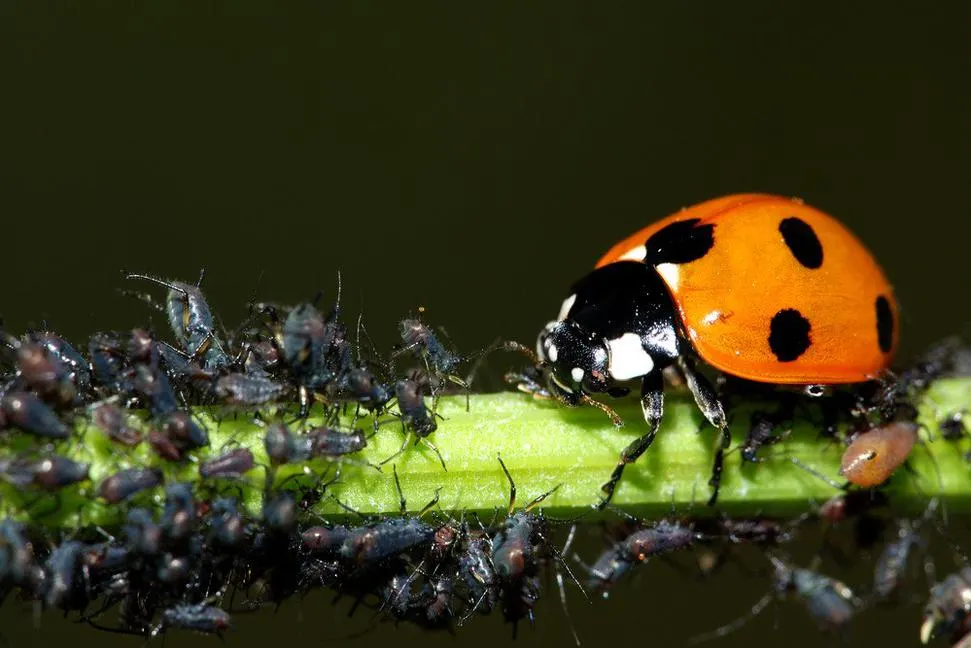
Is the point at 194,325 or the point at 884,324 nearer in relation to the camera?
the point at 194,325

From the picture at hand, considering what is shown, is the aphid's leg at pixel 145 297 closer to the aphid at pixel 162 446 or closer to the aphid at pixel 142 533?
the aphid at pixel 162 446

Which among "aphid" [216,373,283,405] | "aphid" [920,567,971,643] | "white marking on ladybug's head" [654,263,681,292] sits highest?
"white marking on ladybug's head" [654,263,681,292]

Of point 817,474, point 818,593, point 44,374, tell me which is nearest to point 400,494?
point 44,374

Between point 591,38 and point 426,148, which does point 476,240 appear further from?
point 591,38

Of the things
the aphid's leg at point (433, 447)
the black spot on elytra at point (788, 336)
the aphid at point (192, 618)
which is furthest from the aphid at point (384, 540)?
the black spot on elytra at point (788, 336)

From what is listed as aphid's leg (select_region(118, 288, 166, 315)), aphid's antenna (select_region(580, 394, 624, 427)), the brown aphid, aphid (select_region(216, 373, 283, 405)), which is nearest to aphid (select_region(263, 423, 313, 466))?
aphid (select_region(216, 373, 283, 405))

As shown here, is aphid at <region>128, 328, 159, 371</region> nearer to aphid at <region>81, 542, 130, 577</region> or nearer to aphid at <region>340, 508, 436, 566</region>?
aphid at <region>81, 542, 130, 577</region>

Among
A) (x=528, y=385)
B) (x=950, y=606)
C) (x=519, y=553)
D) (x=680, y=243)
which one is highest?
(x=680, y=243)

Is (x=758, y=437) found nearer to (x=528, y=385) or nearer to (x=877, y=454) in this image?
(x=877, y=454)
